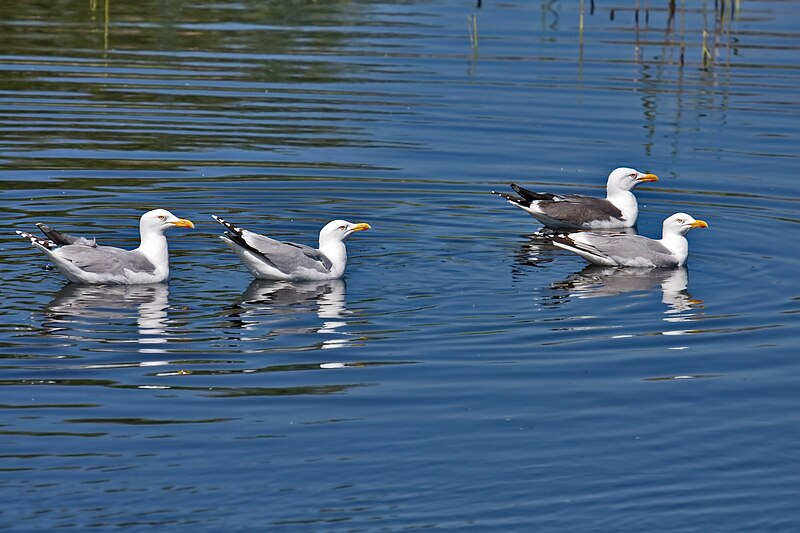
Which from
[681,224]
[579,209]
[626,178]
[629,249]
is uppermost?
[626,178]

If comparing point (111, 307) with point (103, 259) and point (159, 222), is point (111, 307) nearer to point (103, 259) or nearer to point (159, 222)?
point (103, 259)

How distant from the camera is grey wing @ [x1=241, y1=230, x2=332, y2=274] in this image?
14898mm

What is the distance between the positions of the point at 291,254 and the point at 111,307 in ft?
6.57

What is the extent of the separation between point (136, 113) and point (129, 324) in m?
11.0

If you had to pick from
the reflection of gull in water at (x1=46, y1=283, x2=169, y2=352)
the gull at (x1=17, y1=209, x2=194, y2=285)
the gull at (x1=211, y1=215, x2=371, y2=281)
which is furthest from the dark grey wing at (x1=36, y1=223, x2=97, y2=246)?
the gull at (x1=211, y1=215, x2=371, y2=281)

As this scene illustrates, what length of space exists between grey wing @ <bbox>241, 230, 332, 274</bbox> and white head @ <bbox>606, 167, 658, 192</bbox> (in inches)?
194

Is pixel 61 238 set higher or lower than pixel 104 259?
higher

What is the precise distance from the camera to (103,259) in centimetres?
1470

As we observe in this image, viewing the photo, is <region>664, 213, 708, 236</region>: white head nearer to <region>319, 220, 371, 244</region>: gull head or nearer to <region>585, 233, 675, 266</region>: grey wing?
<region>585, 233, 675, 266</region>: grey wing

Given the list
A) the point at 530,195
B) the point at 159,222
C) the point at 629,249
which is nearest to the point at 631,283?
the point at 629,249

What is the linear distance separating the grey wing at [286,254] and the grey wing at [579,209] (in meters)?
3.92

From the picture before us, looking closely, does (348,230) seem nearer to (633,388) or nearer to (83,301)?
(83,301)

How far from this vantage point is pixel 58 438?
406 inches

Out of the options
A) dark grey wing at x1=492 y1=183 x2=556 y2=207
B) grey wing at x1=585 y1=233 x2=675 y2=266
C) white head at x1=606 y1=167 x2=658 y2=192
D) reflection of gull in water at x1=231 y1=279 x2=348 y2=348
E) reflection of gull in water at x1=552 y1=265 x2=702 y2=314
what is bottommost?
reflection of gull in water at x1=231 y1=279 x2=348 y2=348
